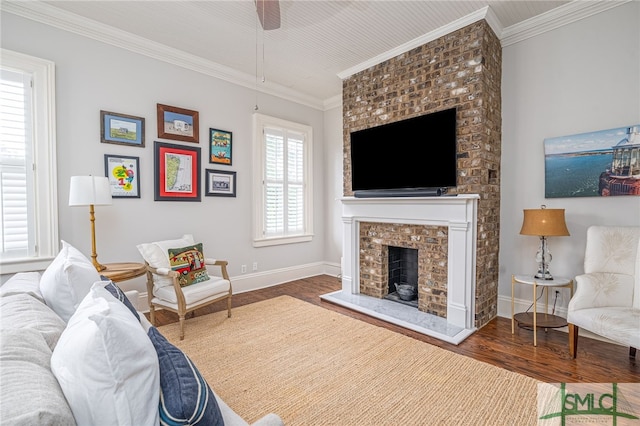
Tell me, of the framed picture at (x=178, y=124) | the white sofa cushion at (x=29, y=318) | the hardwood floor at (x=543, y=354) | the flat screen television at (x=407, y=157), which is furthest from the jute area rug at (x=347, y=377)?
the framed picture at (x=178, y=124)

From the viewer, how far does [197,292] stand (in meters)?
2.93

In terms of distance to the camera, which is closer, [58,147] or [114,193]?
[58,147]

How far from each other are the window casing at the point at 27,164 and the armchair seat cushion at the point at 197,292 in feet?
3.48

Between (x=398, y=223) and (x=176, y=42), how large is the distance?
3243mm

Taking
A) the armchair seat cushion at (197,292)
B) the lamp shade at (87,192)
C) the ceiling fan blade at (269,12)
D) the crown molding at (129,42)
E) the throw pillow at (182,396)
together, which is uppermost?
the crown molding at (129,42)

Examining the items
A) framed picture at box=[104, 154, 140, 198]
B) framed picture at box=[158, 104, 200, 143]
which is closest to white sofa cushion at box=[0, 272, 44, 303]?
framed picture at box=[104, 154, 140, 198]

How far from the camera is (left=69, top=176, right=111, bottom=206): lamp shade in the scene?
261cm

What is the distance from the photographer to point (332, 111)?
17.1 ft

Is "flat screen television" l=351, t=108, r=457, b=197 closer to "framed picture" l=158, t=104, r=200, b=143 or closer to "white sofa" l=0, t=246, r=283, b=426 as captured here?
"framed picture" l=158, t=104, r=200, b=143

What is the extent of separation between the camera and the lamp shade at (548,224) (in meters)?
2.62

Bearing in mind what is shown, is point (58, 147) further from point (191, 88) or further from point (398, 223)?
point (398, 223)

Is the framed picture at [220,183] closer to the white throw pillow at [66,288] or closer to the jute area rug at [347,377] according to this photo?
the jute area rug at [347,377]

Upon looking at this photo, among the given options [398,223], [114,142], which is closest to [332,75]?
[398,223]

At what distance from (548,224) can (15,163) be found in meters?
4.73
